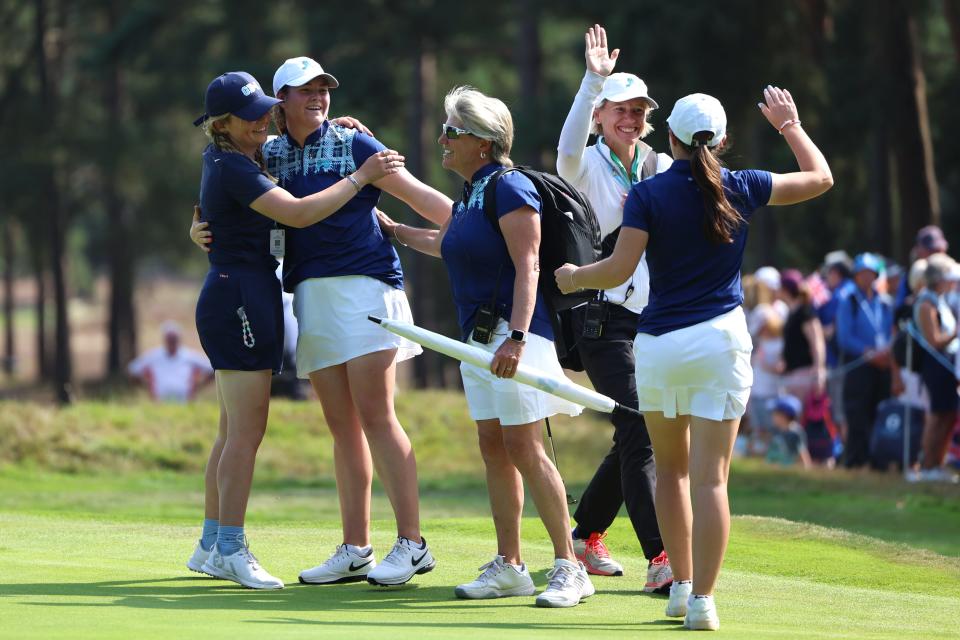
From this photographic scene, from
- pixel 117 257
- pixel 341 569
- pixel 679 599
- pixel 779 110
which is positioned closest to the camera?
pixel 679 599

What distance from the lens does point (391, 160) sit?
723 centimetres

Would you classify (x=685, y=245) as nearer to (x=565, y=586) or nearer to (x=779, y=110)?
(x=779, y=110)

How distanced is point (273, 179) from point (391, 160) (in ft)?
1.76

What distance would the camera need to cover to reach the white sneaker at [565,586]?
269 inches

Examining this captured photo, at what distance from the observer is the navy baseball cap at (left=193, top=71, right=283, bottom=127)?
281 inches

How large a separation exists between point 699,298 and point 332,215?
186cm

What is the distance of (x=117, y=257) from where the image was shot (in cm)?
3872

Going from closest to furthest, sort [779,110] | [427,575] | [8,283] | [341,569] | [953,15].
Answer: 1. [779,110]
2. [341,569]
3. [427,575]
4. [953,15]
5. [8,283]

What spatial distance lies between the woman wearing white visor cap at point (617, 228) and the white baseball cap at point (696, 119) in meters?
1.08

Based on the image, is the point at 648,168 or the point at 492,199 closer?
the point at 492,199

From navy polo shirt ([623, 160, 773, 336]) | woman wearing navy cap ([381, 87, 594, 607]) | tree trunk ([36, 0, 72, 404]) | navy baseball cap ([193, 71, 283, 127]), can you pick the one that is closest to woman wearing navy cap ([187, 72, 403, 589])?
navy baseball cap ([193, 71, 283, 127])

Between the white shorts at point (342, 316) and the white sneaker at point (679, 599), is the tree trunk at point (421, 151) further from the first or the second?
the white sneaker at point (679, 599)

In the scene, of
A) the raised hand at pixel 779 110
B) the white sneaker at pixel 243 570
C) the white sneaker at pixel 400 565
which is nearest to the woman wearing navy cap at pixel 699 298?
the raised hand at pixel 779 110

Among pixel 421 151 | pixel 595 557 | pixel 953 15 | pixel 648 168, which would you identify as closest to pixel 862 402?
pixel 953 15
